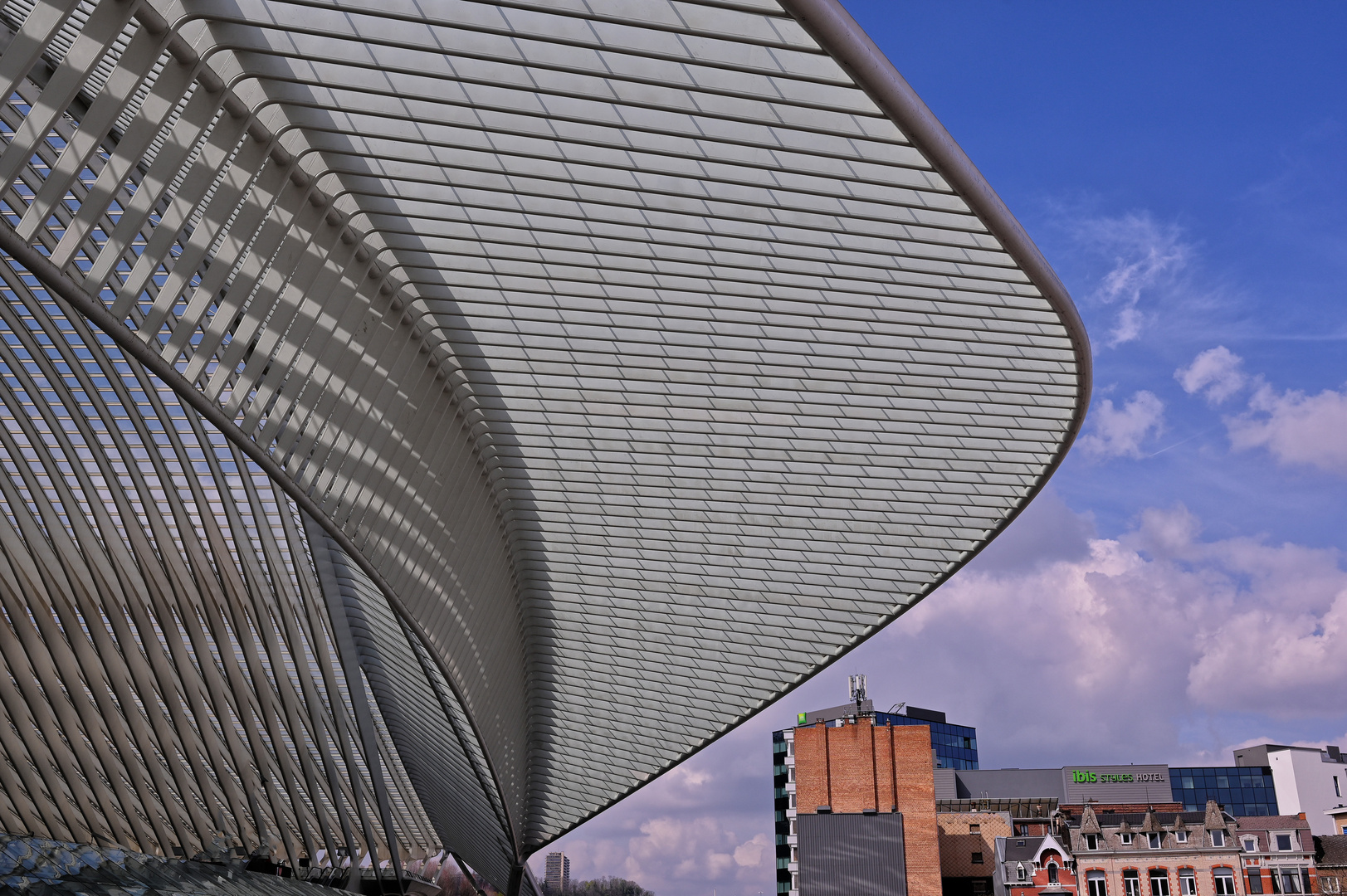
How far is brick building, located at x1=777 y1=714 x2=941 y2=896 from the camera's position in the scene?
227 feet

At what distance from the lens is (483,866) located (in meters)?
49.6

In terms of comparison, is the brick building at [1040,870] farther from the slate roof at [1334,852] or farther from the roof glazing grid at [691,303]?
the roof glazing grid at [691,303]

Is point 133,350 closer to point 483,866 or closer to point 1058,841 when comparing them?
point 483,866

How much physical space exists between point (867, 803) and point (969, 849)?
8068 mm

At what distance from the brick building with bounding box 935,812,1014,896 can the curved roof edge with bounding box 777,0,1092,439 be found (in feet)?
216

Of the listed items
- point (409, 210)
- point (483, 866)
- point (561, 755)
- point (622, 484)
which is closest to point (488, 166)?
point (409, 210)

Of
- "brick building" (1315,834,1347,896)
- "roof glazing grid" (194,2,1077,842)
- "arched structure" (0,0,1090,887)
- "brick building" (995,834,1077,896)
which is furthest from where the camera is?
"brick building" (995,834,1077,896)

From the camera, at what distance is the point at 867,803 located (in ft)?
236

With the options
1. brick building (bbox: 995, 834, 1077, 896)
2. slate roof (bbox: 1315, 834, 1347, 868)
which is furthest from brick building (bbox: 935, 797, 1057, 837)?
slate roof (bbox: 1315, 834, 1347, 868)

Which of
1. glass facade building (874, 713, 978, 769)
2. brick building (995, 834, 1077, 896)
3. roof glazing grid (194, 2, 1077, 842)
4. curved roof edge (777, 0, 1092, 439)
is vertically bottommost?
brick building (995, 834, 1077, 896)

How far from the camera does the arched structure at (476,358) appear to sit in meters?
9.98

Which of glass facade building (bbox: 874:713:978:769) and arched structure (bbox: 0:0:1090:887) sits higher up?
glass facade building (bbox: 874:713:978:769)

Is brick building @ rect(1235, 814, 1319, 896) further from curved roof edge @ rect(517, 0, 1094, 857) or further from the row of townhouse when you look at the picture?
curved roof edge @ rect(517, 0, 1094, 857)

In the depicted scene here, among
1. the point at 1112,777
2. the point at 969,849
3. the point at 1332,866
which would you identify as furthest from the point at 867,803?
the point at 1112,777
